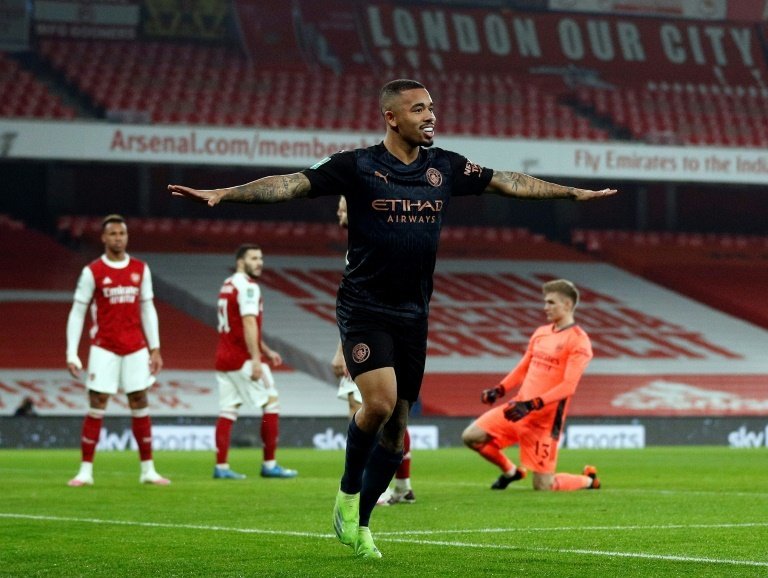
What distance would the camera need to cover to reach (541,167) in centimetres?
3022

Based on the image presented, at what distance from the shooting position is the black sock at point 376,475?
22.7ft

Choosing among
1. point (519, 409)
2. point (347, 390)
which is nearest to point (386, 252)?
point (347, 390)

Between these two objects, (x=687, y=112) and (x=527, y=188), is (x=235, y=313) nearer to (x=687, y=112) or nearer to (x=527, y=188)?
(x=527, y=188)

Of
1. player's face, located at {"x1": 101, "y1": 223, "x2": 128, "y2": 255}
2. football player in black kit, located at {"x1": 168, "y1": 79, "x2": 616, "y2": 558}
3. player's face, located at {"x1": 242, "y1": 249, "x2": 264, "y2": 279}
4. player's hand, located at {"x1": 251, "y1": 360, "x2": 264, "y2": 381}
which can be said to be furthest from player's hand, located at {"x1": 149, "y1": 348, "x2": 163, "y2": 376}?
football player in black kit, located at {"x1": 168, "y1": 79, "x2": 616, "y2": 558}

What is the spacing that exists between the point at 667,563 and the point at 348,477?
145 cm

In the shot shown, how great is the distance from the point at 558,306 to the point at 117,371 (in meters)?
3.61

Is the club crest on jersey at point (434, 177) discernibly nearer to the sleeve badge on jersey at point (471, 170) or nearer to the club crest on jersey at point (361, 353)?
the sleeve badge on jersey at point (471, 170)

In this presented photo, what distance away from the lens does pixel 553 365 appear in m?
11.9

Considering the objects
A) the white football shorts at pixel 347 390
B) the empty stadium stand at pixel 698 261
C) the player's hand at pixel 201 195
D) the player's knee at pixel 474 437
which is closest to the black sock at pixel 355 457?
the player's hand at pixel 201 195

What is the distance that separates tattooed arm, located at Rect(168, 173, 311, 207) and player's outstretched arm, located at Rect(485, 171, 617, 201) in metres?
0.96

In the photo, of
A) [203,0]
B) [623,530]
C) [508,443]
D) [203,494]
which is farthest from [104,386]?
[203,0]

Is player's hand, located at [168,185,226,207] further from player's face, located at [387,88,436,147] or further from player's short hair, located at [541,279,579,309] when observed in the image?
player's short hair, located at [541,279,579,309]

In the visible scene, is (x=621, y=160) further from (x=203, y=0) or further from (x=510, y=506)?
(x=510, y=506)

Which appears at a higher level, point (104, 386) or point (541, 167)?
point (541, 167)
